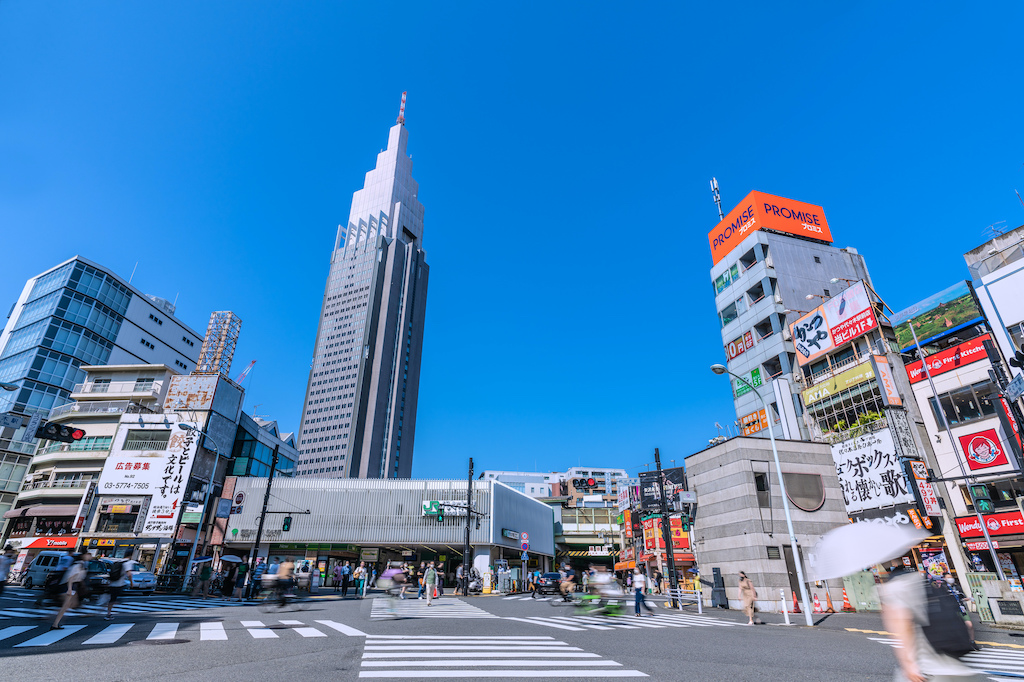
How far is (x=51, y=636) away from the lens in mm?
9875

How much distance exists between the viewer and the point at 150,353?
8394 cm

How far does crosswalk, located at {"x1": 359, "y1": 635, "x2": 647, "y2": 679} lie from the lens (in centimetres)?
745

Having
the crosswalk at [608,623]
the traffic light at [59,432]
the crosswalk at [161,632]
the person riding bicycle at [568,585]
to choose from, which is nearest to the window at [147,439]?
the traffic light at [59,432]

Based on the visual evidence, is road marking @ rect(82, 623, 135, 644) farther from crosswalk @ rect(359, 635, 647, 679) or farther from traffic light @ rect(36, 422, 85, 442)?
traffic light @ rect(36, 422, 85, 442)

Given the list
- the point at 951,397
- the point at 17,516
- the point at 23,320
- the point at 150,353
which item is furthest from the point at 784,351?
the point at 23,320

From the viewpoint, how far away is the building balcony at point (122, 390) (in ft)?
186

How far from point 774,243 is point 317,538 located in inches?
2144

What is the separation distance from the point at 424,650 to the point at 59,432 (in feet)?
60.8

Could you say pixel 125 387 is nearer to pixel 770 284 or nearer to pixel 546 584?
pixel 546 584

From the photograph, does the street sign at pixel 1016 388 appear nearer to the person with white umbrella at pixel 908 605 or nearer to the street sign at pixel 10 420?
the person with white umbrella at pixel 908 605

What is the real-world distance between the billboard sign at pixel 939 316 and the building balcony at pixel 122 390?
6931cm

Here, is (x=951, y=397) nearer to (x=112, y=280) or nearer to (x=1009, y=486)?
(x=1009, y=486)

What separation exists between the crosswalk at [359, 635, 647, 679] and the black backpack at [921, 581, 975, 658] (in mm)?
4397

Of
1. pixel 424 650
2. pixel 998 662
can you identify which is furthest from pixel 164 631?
pixel 998 662
